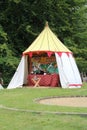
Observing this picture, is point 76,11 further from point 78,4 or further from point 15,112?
point 15,112

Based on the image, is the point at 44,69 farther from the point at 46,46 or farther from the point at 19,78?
the point at 19,78

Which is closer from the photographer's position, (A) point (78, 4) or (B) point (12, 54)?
(B) point (12, 54)

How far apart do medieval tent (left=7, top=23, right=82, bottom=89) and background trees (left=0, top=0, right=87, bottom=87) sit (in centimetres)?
379

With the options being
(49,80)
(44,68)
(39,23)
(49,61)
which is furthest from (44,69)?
(39,23)

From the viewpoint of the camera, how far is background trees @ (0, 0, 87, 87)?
35.9m

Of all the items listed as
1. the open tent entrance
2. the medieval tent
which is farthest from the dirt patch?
the open tent entrance

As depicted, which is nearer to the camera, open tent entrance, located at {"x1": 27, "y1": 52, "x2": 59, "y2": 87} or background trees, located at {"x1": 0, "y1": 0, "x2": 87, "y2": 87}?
open tent entrance, located at {"x1": 27, "y1": 52, "x2": 59, "y2": 87}

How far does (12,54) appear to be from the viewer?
112 feet

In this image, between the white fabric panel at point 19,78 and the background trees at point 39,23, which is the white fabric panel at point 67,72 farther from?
the background trees at point 39,23

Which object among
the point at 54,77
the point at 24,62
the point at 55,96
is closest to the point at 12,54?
the point at 24,62

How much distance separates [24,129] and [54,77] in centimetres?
1804

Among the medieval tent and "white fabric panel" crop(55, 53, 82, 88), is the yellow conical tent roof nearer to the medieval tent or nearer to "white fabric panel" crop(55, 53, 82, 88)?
the medieval tent

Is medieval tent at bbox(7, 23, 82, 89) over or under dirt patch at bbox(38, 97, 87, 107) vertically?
under

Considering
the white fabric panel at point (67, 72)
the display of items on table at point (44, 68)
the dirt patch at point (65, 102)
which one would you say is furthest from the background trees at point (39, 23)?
the dirt patch at point (65, 102)
